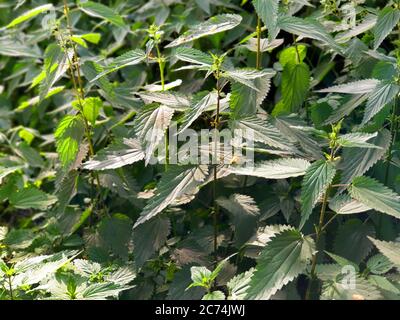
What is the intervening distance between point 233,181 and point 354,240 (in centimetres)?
43

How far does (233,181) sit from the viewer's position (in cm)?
214

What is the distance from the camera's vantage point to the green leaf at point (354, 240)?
1874 millimetres

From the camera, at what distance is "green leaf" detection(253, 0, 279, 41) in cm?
Result: 179

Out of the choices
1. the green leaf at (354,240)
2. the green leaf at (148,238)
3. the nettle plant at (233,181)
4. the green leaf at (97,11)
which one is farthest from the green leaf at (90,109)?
the green leaf at (354,240)

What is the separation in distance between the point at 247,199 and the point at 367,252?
1.20 ft

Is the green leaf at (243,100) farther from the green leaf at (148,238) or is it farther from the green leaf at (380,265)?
the green leaf at (380,265)

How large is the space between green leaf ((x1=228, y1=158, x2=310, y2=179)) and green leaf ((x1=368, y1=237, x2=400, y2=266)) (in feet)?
0.78

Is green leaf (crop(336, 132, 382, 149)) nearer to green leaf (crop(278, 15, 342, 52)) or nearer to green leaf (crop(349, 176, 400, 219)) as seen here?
green leaf (crop(349, 176, 400, 219))

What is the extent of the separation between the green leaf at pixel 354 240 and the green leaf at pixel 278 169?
1.06 ft

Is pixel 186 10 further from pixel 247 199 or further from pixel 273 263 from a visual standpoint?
pixel 273 263

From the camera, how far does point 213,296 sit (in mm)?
1626

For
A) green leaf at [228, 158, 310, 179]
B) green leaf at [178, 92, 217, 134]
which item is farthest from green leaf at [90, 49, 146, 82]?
green leaf at [228, 158, 310, 179]
